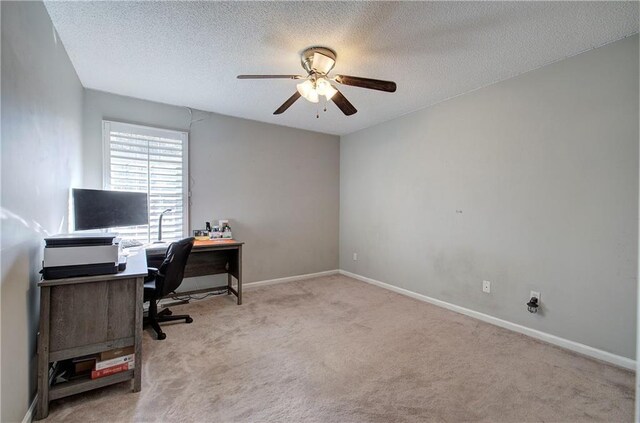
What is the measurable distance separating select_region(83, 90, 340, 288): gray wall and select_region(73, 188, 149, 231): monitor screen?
0.66m

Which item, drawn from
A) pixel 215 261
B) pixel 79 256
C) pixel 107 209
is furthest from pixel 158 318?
pixel 79 256

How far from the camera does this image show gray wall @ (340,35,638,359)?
214 centimetres

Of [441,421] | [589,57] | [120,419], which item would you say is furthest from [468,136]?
[120,419]

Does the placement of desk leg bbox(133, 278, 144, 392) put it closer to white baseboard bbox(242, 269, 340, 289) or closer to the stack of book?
the stack of book

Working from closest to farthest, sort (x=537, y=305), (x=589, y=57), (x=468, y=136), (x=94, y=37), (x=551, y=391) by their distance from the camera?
(x=551, y=391), (x=94, y=37), (x=589, y=57), (x=537, y=305), (x=468, y=136)

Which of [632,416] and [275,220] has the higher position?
[275,220]

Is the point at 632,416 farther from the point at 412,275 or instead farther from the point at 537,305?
the point at 412,275

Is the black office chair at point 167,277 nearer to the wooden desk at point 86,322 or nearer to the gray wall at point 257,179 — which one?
the wooden desk at point 86,322

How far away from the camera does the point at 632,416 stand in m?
1.61

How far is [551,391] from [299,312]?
2.18 meters

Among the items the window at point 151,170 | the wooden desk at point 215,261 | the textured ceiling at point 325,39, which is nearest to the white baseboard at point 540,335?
the wooden desk at point 215,261

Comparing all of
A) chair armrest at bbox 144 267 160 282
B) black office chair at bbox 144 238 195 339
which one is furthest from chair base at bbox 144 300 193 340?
chair armrest at bbox 144 267 160 282

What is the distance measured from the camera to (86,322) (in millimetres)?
1673

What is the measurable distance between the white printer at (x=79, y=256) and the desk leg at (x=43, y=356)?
12 centimetres
